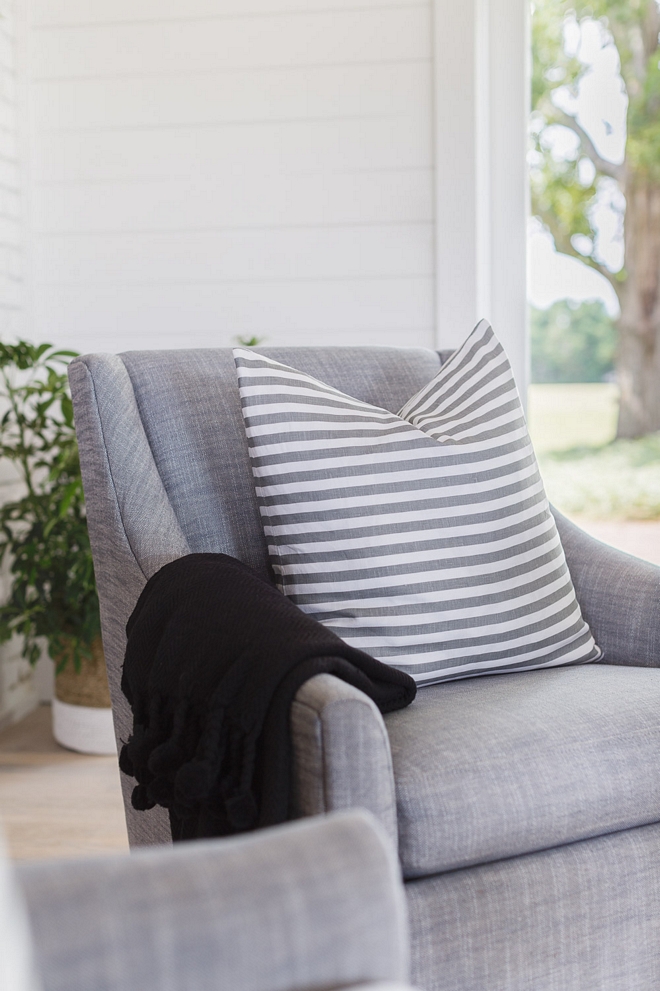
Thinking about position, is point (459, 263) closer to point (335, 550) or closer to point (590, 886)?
point (335, 550)

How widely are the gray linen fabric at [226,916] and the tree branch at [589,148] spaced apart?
234 centimetres

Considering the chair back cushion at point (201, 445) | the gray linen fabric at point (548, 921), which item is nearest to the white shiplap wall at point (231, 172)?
the chair back cushion at point (201, 445)

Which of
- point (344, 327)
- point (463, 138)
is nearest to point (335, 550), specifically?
point (344, 327)

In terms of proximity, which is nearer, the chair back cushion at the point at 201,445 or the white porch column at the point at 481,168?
the chair back cushion at the point at 201,445

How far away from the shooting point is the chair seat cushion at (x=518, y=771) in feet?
3.07

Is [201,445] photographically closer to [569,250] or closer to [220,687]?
[220,687]

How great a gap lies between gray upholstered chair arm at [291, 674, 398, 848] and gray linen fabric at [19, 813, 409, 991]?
14.0 inches

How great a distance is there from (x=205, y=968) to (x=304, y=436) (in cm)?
87

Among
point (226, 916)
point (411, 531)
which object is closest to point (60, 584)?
point (411, 531)

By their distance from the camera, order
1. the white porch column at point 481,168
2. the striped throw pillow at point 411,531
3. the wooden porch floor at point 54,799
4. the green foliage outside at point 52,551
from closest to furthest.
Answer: the striped throw pillow at point 411,531
the wooden porch floor at point 54,799
the green foliage outside at point 52,551
the white porch column at point 481,168

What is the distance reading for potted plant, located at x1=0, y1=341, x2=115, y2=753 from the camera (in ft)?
7.46

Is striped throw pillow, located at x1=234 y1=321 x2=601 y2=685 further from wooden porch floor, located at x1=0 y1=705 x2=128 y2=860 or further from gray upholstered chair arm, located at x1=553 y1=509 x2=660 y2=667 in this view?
wooden porch floor, located at x1=0 y1=705 x2=128 y2=860

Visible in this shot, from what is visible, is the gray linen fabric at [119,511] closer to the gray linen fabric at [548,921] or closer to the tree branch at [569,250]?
the gray linen fabric at [548,921]

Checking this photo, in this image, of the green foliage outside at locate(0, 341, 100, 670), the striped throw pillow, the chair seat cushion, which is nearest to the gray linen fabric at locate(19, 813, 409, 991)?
the chair seat cushion
